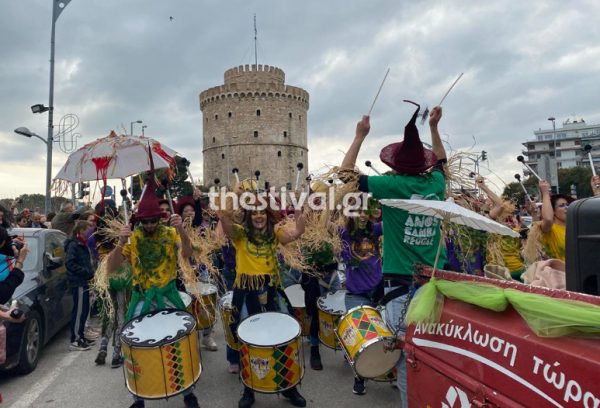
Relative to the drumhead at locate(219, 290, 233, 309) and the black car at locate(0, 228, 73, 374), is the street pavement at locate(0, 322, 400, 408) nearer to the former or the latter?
the black car at locate(0, 228, 73, 374)

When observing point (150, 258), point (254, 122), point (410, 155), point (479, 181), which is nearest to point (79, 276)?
point (150, 258)

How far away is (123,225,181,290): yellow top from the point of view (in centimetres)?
441

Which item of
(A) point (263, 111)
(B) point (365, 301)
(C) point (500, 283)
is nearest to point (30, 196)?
(A) point (263, 111)

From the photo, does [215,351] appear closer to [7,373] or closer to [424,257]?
[7,373]

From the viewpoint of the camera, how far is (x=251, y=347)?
3.81 meters

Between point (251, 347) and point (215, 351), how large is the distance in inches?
91.9

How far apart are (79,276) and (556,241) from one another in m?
5.90

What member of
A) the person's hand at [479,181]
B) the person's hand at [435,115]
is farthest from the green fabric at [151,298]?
the person's hand at [479,181]

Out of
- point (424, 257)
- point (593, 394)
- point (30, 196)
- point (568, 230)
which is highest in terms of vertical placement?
point (30, 196)

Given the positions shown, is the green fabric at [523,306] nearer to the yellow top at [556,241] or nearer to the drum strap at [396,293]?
the drum strap at [396,293]

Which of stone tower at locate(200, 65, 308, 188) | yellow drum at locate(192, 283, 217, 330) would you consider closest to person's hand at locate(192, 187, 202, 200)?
yellow drum at locate(192, 283, 217, 330)

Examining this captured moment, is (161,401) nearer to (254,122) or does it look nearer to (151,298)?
(151,298)

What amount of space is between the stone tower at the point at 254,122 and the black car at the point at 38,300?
5012 cm

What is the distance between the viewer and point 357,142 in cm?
334
